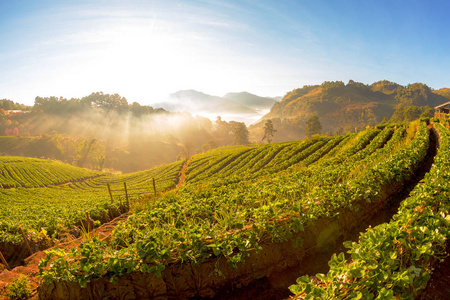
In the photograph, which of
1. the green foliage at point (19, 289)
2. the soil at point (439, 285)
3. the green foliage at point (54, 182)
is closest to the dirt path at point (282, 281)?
the soil at point (439, 285)

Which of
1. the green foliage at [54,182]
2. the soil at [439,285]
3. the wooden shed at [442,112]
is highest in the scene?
the wooden shed at [442,112]

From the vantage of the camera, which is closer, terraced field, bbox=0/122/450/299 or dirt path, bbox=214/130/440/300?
terraced field, bbox=0/122/450/299

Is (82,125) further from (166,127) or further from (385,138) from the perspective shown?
(385,138)

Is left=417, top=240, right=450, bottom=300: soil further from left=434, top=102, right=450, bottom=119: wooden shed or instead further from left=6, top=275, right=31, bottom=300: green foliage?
left=434, top=102, right=450, bottom=119: wooden shed

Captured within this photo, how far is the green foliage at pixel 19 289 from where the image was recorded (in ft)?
17.8

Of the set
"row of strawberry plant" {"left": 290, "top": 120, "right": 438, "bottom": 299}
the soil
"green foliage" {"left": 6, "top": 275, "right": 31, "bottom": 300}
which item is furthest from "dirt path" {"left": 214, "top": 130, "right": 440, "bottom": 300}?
"green foliage" {"left": 6, "top": 275, "right": 31, "bottom": 300}

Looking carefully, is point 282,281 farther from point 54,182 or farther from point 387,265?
point 54,182

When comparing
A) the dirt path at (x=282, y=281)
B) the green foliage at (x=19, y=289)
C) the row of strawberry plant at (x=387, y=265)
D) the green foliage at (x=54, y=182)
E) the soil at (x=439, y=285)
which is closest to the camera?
the row of strawberry plant at (x=387, y=265)

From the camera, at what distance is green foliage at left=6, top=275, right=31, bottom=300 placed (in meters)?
5.41

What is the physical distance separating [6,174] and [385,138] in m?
87.8

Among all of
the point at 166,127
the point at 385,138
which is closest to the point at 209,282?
the point at 385,138

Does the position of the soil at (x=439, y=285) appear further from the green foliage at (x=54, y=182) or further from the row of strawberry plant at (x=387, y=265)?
the green foliage at (x=54, y=182)

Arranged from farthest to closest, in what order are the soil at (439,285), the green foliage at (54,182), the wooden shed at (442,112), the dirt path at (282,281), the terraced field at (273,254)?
the green foliage at (54,182), the wooden shed at (442,112), the dirt path at (282,281), the soil at (439,285), the terraced field at (273,254)

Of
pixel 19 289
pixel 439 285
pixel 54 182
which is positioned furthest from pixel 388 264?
pixel 54 182
